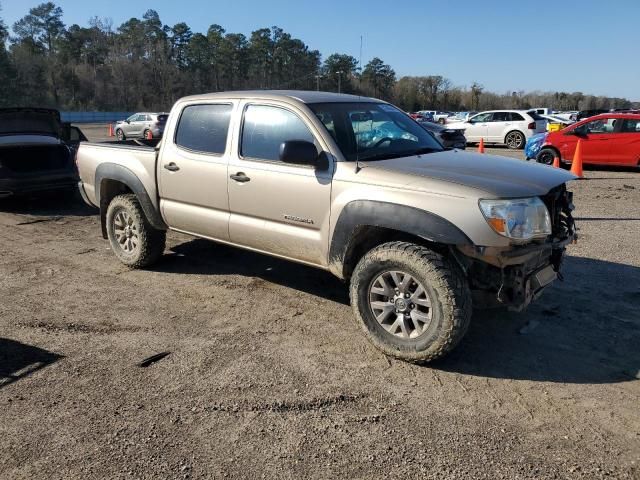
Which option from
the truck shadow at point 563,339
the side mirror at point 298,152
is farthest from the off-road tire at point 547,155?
the side mirror at point 298,152

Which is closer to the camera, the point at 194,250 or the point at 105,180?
the point at 105,180

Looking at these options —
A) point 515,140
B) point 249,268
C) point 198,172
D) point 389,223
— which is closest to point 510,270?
point 389,223

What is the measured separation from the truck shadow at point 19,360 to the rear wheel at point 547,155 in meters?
14.1

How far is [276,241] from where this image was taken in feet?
14.9

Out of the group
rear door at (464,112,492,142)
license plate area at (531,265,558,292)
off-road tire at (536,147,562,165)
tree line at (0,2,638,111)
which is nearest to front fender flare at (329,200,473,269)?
license plate area at (531,265,558,292)

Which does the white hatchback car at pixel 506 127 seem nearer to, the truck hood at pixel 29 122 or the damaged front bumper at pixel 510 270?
the truck hood at pixel 29 122

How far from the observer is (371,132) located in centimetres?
460

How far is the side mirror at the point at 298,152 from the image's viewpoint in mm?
4020

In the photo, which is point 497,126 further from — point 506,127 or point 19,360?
point 19,360

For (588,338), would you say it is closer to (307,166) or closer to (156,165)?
(307,166)

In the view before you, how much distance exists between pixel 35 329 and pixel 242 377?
6.60 feet

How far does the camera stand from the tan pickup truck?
3.54m

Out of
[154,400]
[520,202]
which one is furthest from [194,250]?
[520,202]

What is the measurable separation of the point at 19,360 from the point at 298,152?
257cm
